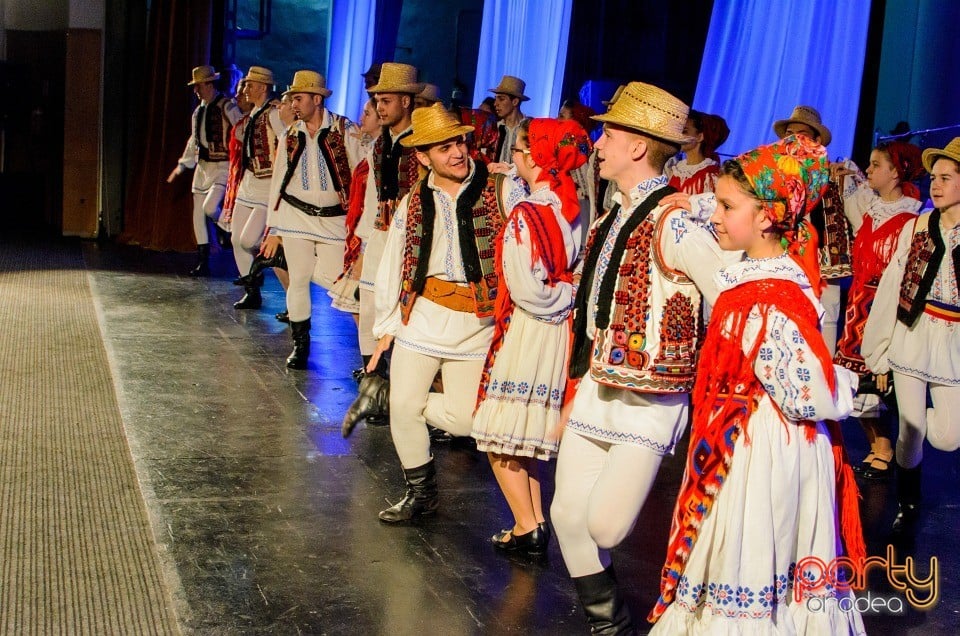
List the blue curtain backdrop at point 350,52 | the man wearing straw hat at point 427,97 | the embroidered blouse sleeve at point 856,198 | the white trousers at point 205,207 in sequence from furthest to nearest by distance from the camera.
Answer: the blue curtain backdrop at point 350,52, the white trousers at point 205,207, the man wearing straw hat at point 427,97, the embroidered blouse sleeve at point 856,198

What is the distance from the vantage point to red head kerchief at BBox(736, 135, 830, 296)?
2445 mm

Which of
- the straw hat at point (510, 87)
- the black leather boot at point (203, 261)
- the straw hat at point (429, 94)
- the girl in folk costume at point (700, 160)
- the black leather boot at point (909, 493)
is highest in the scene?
the straw hat at point (510, 87)

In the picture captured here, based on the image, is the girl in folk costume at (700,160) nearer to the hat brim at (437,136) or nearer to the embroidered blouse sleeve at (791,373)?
the hat brim at (437,136)

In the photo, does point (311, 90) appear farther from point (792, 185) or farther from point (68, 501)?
point (792, 185)

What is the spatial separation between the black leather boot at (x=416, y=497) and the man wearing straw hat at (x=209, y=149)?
6.07 metres

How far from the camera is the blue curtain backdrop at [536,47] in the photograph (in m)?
10.0

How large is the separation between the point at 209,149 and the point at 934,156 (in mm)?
6675

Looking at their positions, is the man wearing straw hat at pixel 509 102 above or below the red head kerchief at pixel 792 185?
above

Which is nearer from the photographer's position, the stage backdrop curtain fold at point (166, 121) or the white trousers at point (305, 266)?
the white trousers at point (305, 266)

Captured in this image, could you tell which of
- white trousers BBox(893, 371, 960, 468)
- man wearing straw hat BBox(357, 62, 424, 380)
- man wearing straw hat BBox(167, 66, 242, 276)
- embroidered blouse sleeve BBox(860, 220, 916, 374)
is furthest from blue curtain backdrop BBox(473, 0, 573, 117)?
white trousers BBox(893, 371, 960, 468)

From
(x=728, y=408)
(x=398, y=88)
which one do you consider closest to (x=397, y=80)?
(x=398, y=88)

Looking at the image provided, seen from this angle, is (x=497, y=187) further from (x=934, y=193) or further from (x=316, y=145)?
(x=316, y=145)

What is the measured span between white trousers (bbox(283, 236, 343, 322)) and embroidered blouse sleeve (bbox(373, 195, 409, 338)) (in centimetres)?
259

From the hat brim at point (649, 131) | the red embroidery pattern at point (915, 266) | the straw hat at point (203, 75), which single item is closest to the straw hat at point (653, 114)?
the hat brim at point (649, 131)
